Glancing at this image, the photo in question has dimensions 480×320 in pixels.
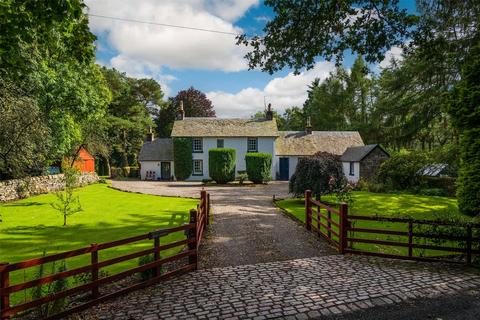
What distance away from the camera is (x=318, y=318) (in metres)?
5.87

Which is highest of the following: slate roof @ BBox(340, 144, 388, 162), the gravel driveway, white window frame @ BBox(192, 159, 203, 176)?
slate roof @ BBox(340, 144, 388, 162)

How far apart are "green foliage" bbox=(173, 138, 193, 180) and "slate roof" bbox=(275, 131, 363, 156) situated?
11296 millimetres

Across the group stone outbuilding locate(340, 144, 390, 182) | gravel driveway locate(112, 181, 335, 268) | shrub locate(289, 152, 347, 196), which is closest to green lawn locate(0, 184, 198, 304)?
gravel driveway locate(112, 181, 335, 268)

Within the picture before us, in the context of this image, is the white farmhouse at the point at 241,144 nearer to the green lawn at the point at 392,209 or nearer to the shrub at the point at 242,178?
the shrub at the point at 242,178

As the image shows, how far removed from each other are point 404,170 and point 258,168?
1423cm

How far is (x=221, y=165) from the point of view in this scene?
115 ft

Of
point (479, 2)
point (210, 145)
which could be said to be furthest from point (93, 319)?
point (210, 145)

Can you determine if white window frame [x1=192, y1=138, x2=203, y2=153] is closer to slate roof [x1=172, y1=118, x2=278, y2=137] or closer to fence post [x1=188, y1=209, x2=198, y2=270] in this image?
slate roof [x1=172, y1=118, x2=278, y2=137]

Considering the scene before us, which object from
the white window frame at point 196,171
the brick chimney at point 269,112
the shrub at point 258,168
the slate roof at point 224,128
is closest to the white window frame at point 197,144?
the slate roof at point 224,128

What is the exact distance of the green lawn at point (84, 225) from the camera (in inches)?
415

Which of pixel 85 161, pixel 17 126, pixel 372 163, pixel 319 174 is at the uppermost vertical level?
pixel 17 126

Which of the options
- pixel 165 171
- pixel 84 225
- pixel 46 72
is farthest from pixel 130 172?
pixel 84 225

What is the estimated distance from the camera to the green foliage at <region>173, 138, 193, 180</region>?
1593 inches

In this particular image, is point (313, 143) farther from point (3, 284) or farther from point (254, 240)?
point (3, 284)
